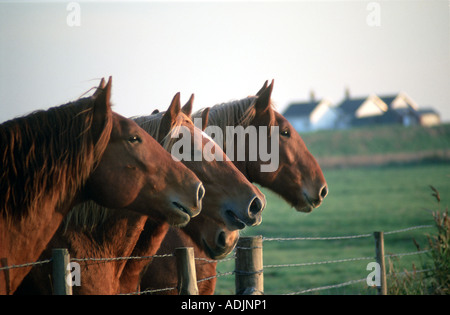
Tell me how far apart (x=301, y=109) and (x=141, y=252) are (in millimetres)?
77843

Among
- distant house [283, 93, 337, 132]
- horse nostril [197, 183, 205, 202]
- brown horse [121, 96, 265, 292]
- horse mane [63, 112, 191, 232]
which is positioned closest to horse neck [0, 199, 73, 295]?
horse mane [63, 112, 191, 232]

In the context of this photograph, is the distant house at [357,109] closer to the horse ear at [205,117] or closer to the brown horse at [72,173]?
the horse ear at [205,117]

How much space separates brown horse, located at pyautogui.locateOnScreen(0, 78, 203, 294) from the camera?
3.54 meters

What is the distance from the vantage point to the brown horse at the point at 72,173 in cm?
354

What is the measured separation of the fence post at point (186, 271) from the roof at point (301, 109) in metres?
76.1

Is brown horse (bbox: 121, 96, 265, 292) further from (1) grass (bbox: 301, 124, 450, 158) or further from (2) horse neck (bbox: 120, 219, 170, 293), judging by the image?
(1) grass (bbox: 301, 124, 450, 158)

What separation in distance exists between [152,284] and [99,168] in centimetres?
155

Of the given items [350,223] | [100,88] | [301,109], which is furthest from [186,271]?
[301,109]

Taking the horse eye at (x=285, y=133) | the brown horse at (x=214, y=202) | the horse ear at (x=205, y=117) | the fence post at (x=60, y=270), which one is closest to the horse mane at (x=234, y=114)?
the horse eye at (x=285, y=133)

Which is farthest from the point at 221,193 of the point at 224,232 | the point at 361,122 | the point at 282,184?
the point at 361,122

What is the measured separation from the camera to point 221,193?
467 centimetres

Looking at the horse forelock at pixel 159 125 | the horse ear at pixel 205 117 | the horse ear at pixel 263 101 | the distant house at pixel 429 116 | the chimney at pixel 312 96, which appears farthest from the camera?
the chimney at pixel 312 96

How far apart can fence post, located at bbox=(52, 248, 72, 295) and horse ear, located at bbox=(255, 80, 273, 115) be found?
9.91 feet
